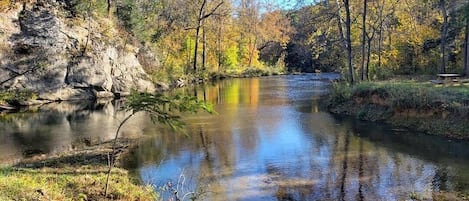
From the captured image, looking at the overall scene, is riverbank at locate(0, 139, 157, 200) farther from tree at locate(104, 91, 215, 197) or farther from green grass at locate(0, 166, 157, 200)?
tree at locate(104, 91, 215, 197)

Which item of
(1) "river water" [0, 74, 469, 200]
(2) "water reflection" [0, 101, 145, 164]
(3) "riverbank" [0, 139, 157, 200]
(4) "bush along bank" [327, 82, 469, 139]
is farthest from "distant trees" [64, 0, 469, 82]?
(3) "riverbank" [0, 139, 157, 200]

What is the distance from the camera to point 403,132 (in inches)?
673

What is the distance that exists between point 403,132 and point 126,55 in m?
25.6

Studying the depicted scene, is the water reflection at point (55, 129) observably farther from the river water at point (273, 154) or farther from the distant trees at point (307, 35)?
the distant trees at point (307, 35)

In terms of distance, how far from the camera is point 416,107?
1770 centimetres

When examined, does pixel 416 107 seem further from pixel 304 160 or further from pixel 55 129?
pixel 55 129

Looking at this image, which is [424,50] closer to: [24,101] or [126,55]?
[126,55]

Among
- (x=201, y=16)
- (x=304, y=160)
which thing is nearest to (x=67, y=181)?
(x=304, y=160)

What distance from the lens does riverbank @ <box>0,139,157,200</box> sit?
7.55 metres

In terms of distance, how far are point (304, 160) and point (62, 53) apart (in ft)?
74.8

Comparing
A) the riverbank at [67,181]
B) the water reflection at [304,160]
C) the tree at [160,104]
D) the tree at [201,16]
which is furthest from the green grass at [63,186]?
the tree at [201,16]

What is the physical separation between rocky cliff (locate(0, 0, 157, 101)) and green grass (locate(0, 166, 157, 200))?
18.5 meters

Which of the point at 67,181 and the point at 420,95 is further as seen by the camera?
the point at 420,95

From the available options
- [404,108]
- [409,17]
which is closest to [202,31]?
[409,17]
